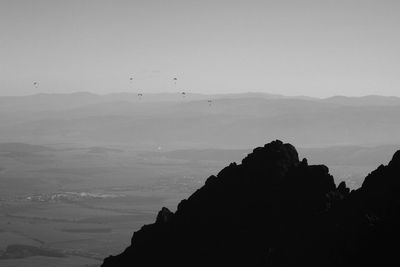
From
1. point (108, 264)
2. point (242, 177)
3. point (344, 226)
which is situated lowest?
point (108, 264)

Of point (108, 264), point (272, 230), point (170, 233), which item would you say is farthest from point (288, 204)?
point (108, 264)

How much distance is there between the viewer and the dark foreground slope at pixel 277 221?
181 feet

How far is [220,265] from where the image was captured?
66188 millimetres

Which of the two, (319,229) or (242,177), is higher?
(242,177)

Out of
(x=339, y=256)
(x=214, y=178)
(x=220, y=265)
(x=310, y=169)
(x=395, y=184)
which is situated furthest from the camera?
(x=214, y=178)

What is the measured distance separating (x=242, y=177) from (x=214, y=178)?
11.9 feet

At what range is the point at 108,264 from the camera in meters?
76.4

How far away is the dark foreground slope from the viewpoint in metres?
55.2

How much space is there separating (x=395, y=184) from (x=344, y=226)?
6.96m

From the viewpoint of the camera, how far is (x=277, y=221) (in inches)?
2648

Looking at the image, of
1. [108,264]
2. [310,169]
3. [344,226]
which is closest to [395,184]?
[344,226]

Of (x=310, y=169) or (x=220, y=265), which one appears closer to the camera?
(x=220, y=265)

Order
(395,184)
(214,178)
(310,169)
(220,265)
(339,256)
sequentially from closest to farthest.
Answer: (339,256) → (395,184) → (220,265) → (310,169) → (214,178)

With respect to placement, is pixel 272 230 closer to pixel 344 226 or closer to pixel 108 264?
pixel 344 226
